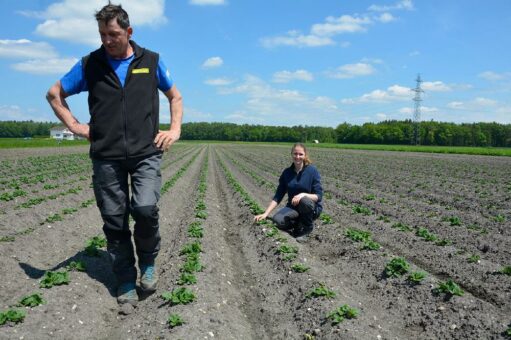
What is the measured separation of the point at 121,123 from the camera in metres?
4.56

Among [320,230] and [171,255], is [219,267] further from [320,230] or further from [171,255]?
[320,230]

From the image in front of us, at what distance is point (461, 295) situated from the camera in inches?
205

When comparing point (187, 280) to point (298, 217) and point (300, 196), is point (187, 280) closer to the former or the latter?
point (300, 196)

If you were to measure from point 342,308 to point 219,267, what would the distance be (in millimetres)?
2424

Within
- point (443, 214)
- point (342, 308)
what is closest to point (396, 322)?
point (342, 308)

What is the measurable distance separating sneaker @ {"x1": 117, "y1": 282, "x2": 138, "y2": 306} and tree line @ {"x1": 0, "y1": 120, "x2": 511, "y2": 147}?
4797 inches

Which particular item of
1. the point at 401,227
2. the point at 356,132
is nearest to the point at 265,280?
the point at 401,227

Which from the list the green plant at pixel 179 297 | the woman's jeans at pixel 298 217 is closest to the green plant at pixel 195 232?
the woman's jeans at pixel 298 217

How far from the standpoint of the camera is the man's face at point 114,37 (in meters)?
4.31

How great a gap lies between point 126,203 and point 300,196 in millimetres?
4150

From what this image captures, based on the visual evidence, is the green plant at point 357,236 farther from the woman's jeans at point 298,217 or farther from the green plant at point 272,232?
the green plant at point 272,232

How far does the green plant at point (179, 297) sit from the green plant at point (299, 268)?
6.29 feet

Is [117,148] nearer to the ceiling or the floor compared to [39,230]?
nearer to the ceiling

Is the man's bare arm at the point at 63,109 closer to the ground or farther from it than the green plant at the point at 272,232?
farther from it
